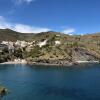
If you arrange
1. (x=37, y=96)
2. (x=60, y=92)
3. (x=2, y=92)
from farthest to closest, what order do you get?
(x=60, y=92) < (x=37, y=96) < (x=2, y=92)

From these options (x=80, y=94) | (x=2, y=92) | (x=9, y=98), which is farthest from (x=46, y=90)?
(x=2, y=92)

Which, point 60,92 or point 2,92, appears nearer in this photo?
point 2,92

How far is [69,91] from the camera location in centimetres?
12569

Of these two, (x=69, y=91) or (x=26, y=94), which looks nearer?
(x=26, y=94)

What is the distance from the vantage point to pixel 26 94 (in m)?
118

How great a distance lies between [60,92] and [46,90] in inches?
381

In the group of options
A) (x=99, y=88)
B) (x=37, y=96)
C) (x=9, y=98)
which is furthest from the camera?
(x=99, y=88)

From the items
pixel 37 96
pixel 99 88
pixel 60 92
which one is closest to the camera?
pixel 37 96

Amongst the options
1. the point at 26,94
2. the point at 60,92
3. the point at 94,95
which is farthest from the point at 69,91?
the point at 26,94

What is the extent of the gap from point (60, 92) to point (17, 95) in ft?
72.7

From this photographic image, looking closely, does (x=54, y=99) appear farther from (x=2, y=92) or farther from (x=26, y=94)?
(x=2, y=92)

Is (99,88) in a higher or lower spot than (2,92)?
lower

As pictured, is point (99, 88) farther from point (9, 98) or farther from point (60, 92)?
point (9, 98)

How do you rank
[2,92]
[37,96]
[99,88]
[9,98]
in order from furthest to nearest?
[99,88], [37,96], [9,98], [2,92]
